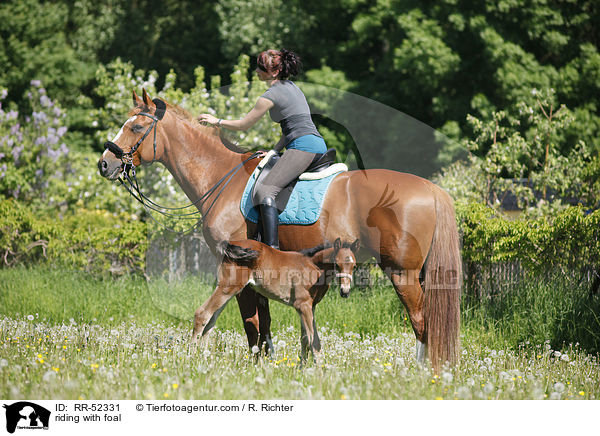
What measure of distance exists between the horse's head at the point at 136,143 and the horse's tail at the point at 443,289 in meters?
2.87

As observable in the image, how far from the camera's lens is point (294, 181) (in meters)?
5.86

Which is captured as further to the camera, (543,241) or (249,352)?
(543,241)

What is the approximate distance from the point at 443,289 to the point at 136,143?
331 cm

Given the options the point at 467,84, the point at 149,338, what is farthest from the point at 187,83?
the point at 149,338

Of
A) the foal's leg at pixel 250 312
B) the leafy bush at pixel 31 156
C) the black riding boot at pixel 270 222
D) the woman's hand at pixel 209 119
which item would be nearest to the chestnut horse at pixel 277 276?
the black riding boot at pixel 270 222

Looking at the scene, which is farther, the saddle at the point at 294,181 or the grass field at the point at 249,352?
the saddle at the point at 294,181

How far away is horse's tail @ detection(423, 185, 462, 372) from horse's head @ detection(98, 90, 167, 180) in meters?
2.87

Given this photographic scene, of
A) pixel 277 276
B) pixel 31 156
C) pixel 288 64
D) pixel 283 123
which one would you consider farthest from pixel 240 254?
pixel 31 156

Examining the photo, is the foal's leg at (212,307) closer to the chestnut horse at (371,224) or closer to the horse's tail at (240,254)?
the horse's tail at (240,254)

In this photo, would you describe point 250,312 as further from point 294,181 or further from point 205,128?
point 205,128

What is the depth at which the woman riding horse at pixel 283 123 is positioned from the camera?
5.63m
